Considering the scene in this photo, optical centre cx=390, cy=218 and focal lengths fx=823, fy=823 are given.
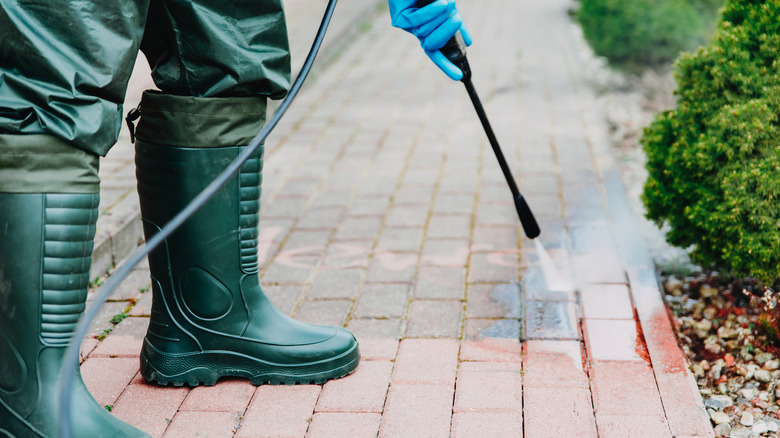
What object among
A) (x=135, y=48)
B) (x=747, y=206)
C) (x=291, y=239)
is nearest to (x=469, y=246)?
(x=291, y=239)

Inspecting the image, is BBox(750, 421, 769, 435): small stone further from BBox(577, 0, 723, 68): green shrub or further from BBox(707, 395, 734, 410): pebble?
BBox(577, 0, 723, 68): green shrub

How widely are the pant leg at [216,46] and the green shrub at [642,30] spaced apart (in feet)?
15.1

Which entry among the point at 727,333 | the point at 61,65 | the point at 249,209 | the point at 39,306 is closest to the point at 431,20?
the point at 249,209

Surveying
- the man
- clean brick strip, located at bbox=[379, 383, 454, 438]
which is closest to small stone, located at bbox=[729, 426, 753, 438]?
clean brick strip, located at bbox=[379, 383, 454, 438]

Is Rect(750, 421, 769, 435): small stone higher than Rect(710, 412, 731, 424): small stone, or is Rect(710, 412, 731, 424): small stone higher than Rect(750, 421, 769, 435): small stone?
Rect(750, 421, 769, 435): small stone

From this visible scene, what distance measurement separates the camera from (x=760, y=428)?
6.66ft

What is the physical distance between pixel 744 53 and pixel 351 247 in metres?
1.51

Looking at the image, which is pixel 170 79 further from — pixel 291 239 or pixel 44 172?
pixel 291 239

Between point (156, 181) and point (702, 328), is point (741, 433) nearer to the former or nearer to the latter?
point (702, 328)

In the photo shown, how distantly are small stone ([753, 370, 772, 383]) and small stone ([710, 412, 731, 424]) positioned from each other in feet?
0.80

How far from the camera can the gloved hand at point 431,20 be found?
6.64 feet

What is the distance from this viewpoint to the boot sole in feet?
6.82

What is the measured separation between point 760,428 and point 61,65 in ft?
5.89

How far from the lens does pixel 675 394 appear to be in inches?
81.2
